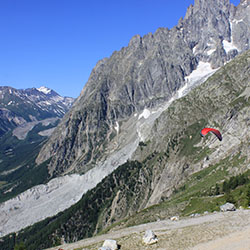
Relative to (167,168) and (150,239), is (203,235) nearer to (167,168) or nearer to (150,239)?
(150,239)

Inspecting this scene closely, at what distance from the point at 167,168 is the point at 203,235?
128846 mm

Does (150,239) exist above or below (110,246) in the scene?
below

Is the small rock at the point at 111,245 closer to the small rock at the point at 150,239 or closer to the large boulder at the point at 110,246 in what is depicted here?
the large boulder at the point at 110,246

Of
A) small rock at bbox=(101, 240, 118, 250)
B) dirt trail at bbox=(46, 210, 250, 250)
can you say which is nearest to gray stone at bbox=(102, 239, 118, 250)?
small rock at bbox=(101, 240, 118, 250)

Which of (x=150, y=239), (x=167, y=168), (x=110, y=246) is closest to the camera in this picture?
(x=150, y=239)

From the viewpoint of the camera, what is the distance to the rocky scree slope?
5433 inches

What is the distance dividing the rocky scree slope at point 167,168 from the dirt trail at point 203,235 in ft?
247

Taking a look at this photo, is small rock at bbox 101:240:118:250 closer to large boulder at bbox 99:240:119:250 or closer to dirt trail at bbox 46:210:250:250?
large boulder at bbox 99:240:119:250

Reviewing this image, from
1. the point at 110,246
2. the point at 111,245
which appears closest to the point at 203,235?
the point at 111,245

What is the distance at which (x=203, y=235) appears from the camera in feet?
115

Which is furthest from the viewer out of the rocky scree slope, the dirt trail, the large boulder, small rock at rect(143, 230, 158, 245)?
the rocky scree slope

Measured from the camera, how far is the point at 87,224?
164000mm

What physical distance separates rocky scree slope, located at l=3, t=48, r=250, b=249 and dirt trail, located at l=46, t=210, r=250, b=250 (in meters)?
75.3

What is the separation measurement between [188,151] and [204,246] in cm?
13203
